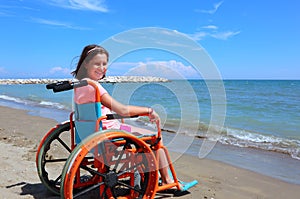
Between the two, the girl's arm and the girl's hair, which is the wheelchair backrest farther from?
the girl's hair

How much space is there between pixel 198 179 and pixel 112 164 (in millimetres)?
1841

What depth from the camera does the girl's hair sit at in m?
2.98

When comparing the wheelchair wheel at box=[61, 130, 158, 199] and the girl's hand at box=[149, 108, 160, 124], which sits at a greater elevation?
the girl's hand at box=[149, 108, 160, 124]

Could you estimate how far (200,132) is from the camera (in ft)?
27.2

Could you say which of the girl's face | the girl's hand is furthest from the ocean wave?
the girl's face

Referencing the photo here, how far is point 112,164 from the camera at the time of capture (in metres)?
2.74

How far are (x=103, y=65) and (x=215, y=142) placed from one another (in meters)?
4.77

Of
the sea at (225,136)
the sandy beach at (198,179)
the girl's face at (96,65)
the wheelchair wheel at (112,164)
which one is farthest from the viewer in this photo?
the sea at (225,136)

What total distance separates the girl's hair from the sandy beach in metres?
1.43

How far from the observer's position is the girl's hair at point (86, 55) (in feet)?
9.79

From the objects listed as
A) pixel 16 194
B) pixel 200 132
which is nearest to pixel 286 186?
pixel 16 194

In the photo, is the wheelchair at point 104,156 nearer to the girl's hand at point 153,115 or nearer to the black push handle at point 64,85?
the black push handle at point 64,85

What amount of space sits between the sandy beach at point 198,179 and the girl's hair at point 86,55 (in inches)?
56.4

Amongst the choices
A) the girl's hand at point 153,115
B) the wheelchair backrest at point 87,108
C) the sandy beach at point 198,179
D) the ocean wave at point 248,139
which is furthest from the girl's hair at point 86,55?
the ocean wave at point 248,139
